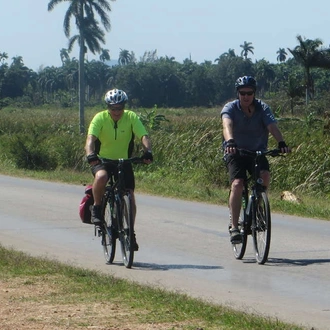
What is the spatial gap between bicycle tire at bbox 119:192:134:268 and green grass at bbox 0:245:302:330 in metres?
0.65

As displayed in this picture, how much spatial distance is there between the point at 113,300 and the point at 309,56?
140ft

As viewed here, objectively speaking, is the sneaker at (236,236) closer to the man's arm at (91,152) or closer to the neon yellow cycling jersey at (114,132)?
the neon yellow cycling jersey at (114,132)

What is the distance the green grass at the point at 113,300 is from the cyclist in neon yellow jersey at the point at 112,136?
1043mm

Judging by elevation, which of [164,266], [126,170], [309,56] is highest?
[309,56]

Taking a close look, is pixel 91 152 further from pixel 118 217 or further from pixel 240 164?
pixel 240 164

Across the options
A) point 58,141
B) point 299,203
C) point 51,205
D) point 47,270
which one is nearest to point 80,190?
point 51,205

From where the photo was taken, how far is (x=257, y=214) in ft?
30.6

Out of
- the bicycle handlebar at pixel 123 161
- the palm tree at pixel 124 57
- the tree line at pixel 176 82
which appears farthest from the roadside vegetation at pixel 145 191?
the palm tree at pixel 124 57

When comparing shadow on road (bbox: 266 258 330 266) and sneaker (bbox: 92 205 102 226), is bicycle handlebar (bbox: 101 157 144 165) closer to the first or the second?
sneaker (bbox: 92 205 102 226)

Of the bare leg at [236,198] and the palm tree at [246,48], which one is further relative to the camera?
the palm tree at [246,48]

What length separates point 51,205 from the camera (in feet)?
50.5

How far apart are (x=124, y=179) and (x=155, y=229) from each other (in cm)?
317

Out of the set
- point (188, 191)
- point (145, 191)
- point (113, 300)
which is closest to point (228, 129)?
point (113, 300)

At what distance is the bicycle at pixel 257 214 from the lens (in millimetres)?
9148
